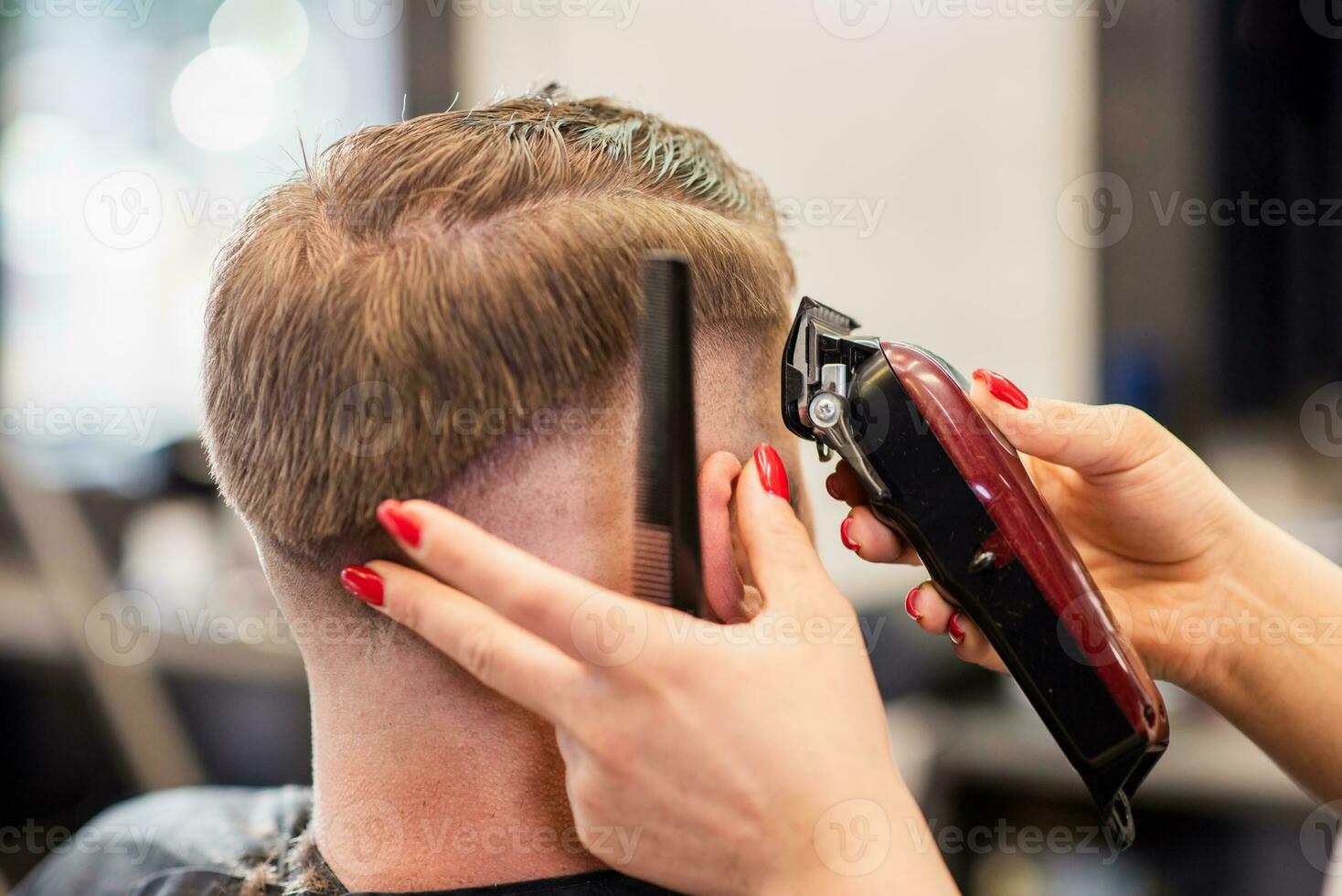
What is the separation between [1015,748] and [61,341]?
2383mm

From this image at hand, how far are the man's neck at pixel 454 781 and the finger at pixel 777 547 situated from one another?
0.22 meters

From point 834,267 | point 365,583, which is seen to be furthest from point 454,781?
point 834,267

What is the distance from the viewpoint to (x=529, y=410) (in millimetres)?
701

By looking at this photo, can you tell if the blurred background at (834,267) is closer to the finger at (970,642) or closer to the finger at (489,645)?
the finger at (970,642)

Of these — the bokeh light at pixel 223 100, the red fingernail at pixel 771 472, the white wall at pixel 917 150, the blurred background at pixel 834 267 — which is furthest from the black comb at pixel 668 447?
the bokeh light at pixel 223 100

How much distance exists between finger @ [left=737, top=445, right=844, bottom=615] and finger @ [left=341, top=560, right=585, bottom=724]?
15 centimetres

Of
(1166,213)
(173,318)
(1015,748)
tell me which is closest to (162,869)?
(1015,748)

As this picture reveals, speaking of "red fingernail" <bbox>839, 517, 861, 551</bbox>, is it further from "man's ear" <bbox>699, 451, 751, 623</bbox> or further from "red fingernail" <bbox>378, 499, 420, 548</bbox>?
"red fingernail" <bbox>378, 499, 420, 548</bbox>

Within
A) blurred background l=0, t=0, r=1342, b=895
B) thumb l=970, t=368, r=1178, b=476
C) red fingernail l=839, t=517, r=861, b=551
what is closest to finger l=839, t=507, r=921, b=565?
red fingernail l=839, t=517, r=861, b=551

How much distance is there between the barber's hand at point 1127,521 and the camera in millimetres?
788

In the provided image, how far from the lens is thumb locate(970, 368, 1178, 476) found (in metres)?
0.78

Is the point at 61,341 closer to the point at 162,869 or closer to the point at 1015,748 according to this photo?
the point at 162,869

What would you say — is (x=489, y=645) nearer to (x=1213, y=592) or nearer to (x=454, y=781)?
(x=454, y=781)

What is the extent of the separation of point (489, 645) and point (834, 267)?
64.0 inches
